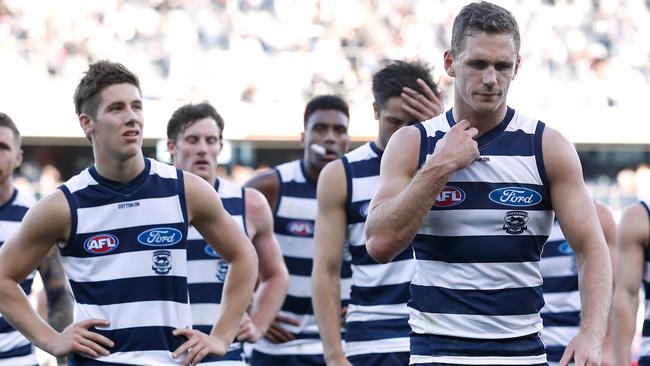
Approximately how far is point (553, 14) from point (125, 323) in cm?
2381

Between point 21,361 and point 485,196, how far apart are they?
365 cm

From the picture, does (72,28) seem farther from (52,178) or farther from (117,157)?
(117,157)

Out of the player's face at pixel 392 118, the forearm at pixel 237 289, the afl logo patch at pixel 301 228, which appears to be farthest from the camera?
the afl logo patch at pixel 301 228

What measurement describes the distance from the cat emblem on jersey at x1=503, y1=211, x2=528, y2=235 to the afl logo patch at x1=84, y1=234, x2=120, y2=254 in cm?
171

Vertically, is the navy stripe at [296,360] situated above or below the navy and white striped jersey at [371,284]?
below

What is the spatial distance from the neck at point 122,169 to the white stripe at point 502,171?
1506 millimetres

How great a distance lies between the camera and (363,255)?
6402 millimetres

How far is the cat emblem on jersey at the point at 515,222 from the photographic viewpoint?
179 inches

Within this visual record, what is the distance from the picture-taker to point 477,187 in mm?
4562

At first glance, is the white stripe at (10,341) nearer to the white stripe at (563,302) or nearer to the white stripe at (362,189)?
the white stripe at (362,189)

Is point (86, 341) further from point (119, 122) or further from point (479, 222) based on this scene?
point (479, 222)

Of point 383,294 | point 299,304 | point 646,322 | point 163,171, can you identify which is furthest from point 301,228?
point 163,171

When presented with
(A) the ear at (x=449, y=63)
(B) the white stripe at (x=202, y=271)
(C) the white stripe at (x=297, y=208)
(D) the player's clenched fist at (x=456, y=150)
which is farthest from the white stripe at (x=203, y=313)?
(D) the player's clenched fist at (x=456, y=150)

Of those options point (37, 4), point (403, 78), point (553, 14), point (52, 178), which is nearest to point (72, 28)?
point (37, 4)
